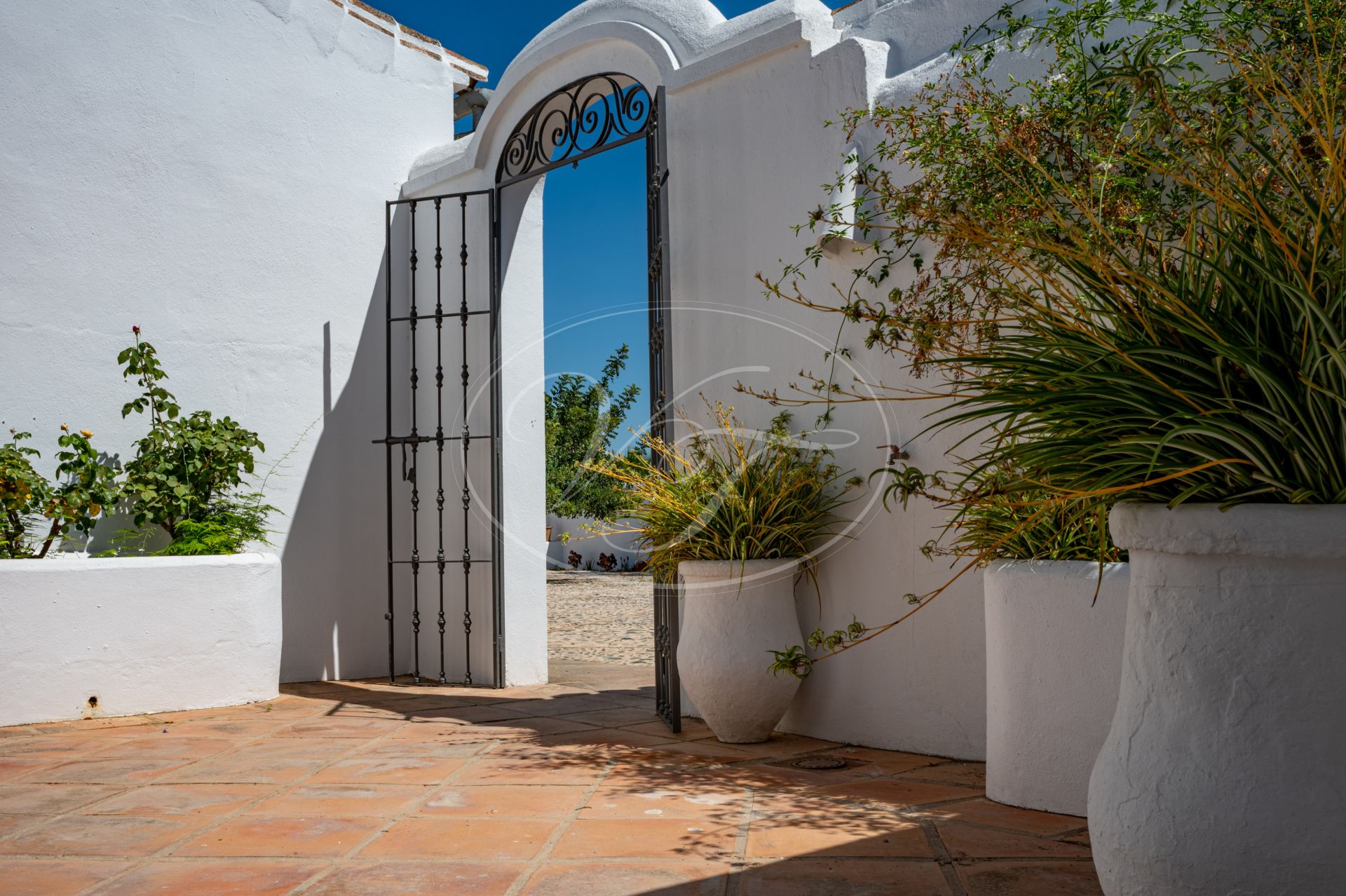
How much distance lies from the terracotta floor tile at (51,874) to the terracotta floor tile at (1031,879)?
199cm

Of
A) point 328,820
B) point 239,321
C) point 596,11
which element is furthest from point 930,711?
point 239,321

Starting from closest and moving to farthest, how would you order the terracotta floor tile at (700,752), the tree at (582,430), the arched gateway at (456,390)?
the terracotta floor tile at (700,752), the arched gateway at (456,390), the tree at (582,430)

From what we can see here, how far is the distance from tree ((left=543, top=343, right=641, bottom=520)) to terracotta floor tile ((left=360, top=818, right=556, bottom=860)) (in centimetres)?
1186

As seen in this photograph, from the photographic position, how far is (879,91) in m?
4.25

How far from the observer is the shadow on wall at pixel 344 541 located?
615cm

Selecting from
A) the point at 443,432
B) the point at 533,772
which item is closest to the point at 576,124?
the point at 443,432

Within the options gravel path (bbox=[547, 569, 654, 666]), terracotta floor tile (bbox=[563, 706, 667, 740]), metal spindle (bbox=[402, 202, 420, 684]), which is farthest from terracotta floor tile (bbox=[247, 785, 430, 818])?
metal spindle (bbox=[402, 202, 420, 684])

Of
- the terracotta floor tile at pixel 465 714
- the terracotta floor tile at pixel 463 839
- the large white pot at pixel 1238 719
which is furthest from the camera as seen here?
the terracotta floor tile at pixel 465 714

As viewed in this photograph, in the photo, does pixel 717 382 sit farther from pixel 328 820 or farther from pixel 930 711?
pixel 328 820

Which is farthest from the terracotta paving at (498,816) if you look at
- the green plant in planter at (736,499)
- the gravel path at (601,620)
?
the gravel path at (601,620)

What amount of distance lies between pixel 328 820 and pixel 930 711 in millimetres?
2047

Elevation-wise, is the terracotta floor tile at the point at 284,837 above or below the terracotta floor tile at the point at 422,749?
above

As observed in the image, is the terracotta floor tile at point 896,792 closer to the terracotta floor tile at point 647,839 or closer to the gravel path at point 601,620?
the terracotta floor tile at point 647,839

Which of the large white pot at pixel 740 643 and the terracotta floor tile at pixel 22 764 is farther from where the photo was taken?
the large white pot at pixel 740 643
